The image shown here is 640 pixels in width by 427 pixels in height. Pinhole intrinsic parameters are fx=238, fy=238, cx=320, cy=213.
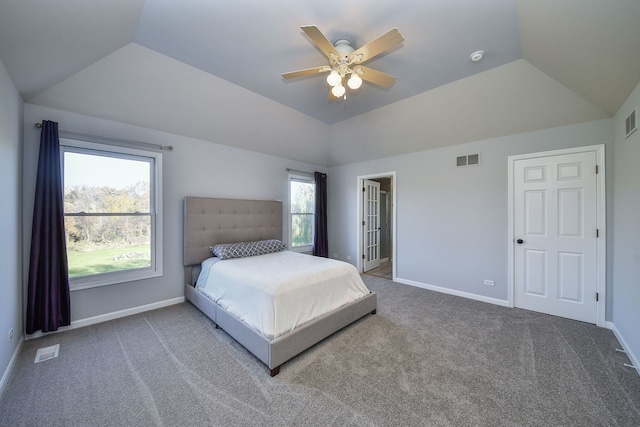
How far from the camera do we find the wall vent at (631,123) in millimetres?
2139

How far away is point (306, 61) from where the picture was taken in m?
2.62

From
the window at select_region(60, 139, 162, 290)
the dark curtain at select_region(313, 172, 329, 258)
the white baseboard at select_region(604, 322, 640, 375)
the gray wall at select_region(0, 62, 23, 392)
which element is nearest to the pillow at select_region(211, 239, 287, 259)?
the window at select_region(60, 139, 162, 290)

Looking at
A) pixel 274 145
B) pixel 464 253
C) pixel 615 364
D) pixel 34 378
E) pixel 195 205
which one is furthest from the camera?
pixel 274 145

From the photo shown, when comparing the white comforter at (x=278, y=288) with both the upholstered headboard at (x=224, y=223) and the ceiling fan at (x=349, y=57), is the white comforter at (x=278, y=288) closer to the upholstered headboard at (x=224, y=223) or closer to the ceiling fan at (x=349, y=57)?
the upholstered headboard at (x=224, y=223)

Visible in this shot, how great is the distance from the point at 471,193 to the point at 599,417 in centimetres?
279

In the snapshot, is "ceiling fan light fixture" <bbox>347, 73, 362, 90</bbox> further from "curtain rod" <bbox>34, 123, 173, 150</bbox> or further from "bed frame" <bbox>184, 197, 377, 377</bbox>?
"curtain rod" <bbox>34, 123, 173, 150</bbox>

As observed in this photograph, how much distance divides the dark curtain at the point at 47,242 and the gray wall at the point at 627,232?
5539 millimetres

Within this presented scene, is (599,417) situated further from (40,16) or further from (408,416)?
(40,16)

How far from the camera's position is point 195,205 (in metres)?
3.53

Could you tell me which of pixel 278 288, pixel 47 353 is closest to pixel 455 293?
pixel 278 288

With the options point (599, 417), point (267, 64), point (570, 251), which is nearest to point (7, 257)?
point (267, 64)

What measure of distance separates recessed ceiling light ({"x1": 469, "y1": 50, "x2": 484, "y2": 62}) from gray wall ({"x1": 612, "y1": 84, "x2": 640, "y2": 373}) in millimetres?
1303

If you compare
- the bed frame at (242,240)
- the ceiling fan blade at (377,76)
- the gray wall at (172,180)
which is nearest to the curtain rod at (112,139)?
the gray wall at (172,180)

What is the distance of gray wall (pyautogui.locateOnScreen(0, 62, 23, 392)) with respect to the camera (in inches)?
74.0
